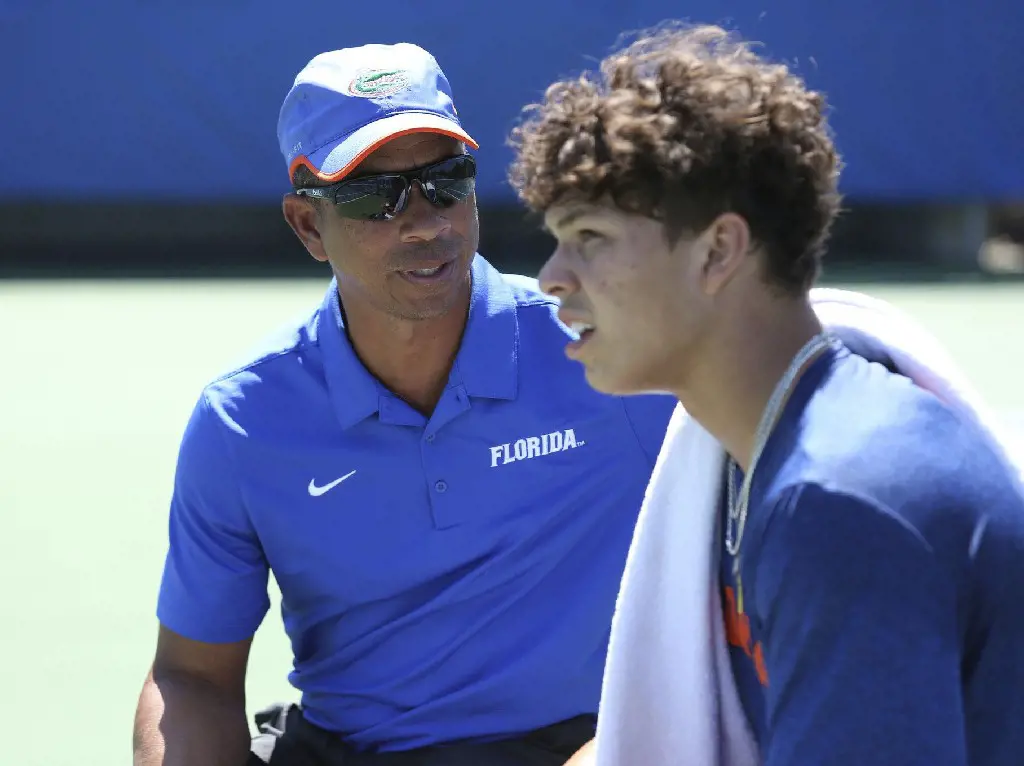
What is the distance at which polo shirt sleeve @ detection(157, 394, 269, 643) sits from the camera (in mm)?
2582

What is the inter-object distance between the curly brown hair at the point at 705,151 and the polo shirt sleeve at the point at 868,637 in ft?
1.24

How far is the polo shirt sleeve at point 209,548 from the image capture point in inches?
102

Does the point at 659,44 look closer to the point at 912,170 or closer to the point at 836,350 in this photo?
the point at 836,350

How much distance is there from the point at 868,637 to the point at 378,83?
68.0 inches

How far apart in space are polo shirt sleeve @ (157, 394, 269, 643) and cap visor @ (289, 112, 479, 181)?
50 cm

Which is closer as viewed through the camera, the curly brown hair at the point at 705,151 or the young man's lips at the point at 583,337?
the curly brown hair at the point at 705,151

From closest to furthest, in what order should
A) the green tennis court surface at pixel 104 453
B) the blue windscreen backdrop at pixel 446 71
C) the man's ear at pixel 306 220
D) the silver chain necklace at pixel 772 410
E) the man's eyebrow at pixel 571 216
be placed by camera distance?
the silver chain necklace at pixel 772 410
the man's eyebrow at pixel 571 216
the man's ear at pixel 306 220
the green tennis court surface at pixel 104 453
the blue windscreen backdrop at pixel 446 71

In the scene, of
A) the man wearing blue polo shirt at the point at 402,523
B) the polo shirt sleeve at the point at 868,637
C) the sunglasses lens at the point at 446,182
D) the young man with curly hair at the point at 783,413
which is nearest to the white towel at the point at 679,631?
the young man with curly hair at the point at 783,413

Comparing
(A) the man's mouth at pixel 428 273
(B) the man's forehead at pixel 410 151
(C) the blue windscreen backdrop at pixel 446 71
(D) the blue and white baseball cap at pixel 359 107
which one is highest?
(C) the blue windscreen backdrop at pixel 446 71

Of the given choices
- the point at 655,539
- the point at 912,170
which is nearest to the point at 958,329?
the point at 912,170

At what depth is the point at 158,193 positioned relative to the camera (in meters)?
14.5

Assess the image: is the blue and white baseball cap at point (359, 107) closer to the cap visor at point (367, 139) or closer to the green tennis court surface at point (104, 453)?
the cap visor at point (367, 139)

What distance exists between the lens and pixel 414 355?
9.08 feet

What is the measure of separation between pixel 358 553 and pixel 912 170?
1252 cm
